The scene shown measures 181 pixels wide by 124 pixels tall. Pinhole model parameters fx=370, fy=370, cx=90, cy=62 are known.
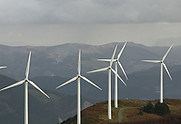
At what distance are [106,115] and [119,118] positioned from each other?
7.41 meters

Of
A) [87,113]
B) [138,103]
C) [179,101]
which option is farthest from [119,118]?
[179,101]

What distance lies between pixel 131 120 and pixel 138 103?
4039 cm

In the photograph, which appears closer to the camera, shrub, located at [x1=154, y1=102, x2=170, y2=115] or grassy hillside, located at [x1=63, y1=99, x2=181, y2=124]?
grassy hillside, located at [x1=63, y1=99, x2=181, y2=124]

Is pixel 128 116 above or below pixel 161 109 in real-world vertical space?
below

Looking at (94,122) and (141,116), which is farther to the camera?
(141,116)

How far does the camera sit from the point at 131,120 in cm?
13262

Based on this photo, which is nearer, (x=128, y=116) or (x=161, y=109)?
(x=128, y=116)

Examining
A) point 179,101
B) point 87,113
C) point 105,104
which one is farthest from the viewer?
point 179,101

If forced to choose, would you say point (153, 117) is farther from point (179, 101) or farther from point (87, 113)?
point (179, 101)

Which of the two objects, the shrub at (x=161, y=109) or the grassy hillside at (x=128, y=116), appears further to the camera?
the shrub at (x=161, y=109)

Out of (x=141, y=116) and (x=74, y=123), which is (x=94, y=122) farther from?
(x=141, y=116)

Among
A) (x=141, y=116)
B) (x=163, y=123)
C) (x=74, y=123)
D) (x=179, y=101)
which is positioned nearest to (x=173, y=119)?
(x=163, y=123)

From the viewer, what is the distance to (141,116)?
139375 millimetres

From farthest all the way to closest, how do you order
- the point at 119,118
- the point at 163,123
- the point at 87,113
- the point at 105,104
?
the point at 105,104 < the point at 87,113 < the point at 119,118 < the point at 163,123
